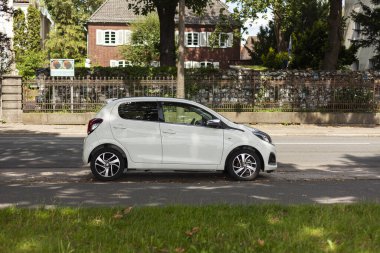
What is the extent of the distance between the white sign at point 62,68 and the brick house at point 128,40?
102 ft

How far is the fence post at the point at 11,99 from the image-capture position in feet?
74.3

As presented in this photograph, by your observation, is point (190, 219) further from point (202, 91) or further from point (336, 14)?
point (336, 14)

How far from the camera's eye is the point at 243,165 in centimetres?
980

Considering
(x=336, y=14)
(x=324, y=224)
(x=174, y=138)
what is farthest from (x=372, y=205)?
(x=336, y=14)

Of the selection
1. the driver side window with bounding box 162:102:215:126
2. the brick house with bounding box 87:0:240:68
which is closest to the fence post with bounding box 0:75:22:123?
the driver side window with bounding box 162:102:215:126

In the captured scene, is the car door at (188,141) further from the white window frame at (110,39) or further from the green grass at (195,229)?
the white window frame at (110,39)

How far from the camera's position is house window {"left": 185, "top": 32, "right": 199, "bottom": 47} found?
54.5 metres

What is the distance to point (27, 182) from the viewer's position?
31.1 ft

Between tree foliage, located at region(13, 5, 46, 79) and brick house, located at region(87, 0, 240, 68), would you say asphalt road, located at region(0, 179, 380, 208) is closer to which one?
tree foliage, located at region(13, 5, 46, 79)

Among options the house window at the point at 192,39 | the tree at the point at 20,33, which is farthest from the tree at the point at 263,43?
the tree at the point at 20,33

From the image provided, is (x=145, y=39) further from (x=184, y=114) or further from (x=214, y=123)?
(x=214, y=123)

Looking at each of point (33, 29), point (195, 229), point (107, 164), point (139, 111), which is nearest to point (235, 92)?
point (139, 111)

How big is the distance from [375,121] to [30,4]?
3757 centimetres

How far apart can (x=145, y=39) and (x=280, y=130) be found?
102ft
